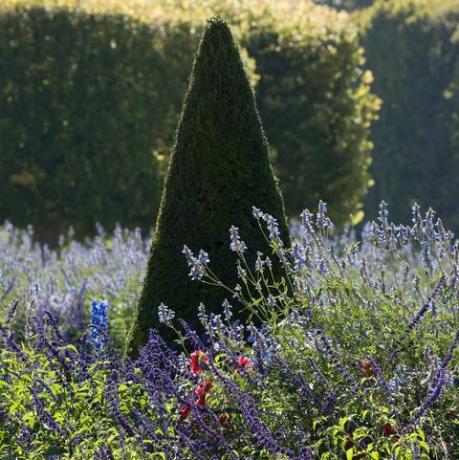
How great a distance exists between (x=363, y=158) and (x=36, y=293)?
8275mm

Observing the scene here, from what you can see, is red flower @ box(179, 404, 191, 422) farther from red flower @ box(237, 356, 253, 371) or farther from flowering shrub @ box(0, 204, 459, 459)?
red flower @ box(237, 356, 253, 371)

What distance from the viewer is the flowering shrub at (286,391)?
393cm

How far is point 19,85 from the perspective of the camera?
1331 cm

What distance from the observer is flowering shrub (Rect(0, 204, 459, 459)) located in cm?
393

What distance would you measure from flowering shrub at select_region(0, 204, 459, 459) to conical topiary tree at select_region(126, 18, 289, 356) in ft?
2.59

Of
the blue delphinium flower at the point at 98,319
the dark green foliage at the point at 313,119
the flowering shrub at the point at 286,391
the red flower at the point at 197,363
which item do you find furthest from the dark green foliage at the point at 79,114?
the red flower at the point at 197,363

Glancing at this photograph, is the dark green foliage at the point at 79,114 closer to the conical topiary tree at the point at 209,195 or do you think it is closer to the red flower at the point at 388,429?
the conical topiary tree at the point at 209,195

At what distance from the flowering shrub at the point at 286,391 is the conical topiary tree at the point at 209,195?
2.59ft

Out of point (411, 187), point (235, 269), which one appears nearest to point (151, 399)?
point (235, 269)

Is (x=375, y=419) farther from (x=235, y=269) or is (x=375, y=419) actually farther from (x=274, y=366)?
(x=235, y=269)

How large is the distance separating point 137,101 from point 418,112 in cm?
898

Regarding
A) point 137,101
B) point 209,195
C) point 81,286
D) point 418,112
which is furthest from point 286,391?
point 418,112

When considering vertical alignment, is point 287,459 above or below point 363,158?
above

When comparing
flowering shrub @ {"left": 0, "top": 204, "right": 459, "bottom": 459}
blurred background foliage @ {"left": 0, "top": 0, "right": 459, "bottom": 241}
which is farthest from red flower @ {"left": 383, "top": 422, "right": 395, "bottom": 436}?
blurred background foliage @ {"left": 0, "top": 0, "right": 459, "bottom": 241}
